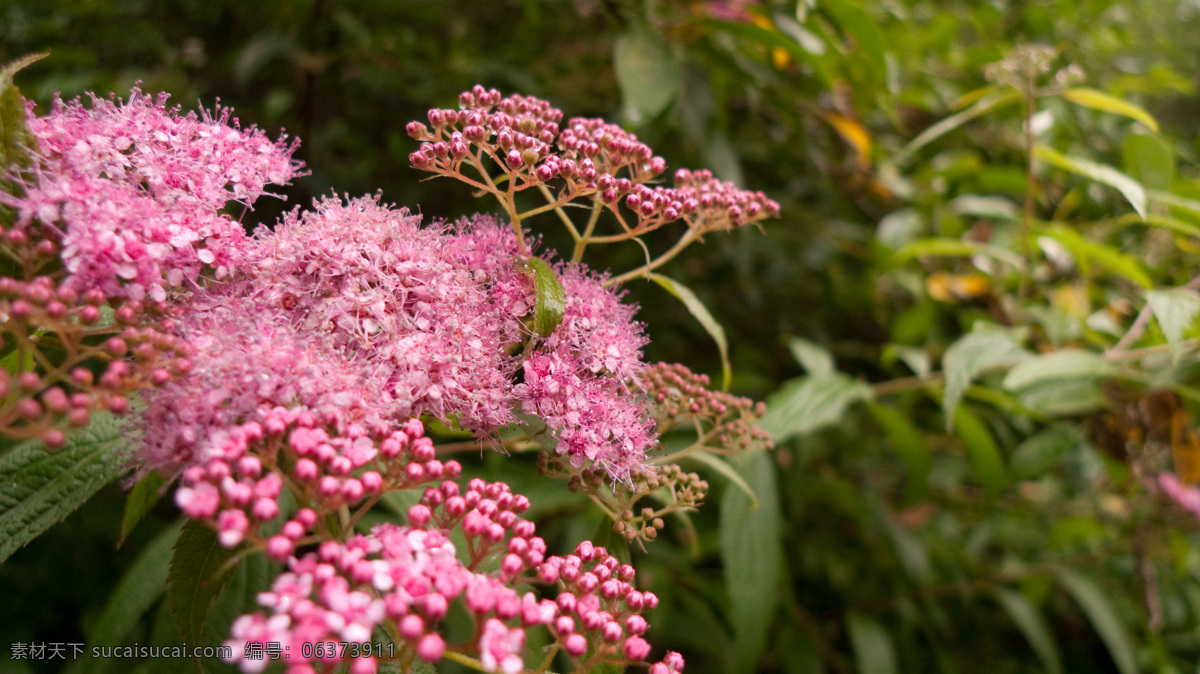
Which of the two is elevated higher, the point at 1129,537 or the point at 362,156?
the point at 362,156

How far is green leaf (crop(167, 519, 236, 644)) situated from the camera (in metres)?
1.02

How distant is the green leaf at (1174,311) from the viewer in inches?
63.4

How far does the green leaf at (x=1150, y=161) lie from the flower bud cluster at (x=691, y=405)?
168 centimetres

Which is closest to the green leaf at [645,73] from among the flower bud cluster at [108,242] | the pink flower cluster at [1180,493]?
the flower bud cluster at [108,242]

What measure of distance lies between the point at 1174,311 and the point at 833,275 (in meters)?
1.51

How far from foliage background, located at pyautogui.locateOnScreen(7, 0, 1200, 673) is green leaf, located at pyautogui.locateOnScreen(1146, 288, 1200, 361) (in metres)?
0.09

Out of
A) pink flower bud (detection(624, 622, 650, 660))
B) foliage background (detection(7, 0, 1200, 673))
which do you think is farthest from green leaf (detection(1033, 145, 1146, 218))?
pink flower bud (detection(624, 622, 650, 660))

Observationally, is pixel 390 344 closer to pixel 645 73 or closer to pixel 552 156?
pixel 552 156

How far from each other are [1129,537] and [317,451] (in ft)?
12.1

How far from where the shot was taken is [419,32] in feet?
10.4

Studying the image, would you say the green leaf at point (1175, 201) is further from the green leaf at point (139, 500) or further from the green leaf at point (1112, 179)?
the green leaf at point (139, 500)

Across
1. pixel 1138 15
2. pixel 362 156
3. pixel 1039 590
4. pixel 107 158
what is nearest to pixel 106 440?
pixel 107 158

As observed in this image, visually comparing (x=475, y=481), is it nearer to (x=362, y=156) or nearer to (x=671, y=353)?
(x=671, y=353)

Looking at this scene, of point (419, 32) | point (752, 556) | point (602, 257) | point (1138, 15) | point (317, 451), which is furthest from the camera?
point (1138, 15)
